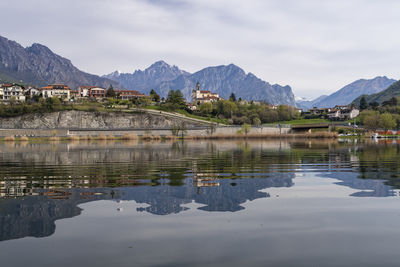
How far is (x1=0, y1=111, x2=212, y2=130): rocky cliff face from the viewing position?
18100 cm

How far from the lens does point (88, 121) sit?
186 meters

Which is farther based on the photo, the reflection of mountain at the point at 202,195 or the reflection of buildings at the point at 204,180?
the reflection of buildings at the point at 204,180

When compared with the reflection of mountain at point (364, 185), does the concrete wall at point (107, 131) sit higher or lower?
higher

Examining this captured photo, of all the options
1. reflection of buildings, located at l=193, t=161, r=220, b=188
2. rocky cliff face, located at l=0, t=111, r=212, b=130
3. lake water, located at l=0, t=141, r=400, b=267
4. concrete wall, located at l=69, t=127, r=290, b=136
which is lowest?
lake water, located at l=0, t=141, r=400, b=267

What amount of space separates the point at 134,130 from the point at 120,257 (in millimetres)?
155577

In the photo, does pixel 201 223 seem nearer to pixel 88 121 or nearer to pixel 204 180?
pixel 204 180

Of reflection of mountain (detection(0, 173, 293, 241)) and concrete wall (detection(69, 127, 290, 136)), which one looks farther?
concrete wall (detection(69, 127, 290, 136))

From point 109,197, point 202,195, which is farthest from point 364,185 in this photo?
point 109,197

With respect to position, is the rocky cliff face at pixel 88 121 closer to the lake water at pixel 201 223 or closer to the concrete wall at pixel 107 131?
the concrete wall at pixel 107 131

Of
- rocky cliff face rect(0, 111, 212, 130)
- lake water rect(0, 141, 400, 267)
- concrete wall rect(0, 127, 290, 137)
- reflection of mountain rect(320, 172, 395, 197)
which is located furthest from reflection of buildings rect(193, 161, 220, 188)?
rocky cliff face rect(0, 111, 212, 130)

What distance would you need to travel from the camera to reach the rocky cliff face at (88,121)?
181000mm

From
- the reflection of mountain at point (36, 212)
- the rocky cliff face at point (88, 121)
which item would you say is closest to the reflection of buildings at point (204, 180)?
the reflection of mountain at point (36, 212)

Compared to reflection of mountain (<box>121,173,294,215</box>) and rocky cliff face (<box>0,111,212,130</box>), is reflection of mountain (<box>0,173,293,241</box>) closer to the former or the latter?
reflection of mountain (<box>121,173,294,215</box>)

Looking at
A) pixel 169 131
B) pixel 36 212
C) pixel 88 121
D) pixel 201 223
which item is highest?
pixel 88 121
